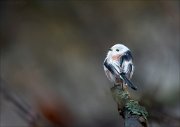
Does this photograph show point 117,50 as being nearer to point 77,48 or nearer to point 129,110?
point 129,110

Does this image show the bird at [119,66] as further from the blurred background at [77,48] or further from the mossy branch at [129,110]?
the blurred background at [77,48]

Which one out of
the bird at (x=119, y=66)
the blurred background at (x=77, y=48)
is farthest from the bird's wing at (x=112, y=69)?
the blurred background at (x=77, y=48)

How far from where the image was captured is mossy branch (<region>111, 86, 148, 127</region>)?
0.58 metres

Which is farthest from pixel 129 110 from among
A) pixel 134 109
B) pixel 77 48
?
pixel 77 48

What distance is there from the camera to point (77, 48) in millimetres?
5512

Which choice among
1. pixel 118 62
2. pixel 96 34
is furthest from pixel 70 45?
pixel 118 62

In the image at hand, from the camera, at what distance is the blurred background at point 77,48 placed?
4715mm

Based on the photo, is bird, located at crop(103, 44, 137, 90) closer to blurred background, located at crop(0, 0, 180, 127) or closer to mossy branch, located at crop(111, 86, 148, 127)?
mossy branch, located at crop(111, 86, 148, 127)

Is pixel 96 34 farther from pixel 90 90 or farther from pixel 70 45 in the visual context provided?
pixel 90 90

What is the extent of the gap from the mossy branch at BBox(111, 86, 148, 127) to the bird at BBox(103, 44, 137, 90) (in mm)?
12

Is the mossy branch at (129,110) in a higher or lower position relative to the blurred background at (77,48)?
lower

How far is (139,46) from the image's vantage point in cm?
510

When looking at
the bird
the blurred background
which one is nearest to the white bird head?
the bird

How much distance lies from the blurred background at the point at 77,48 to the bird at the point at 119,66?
12.6ft
